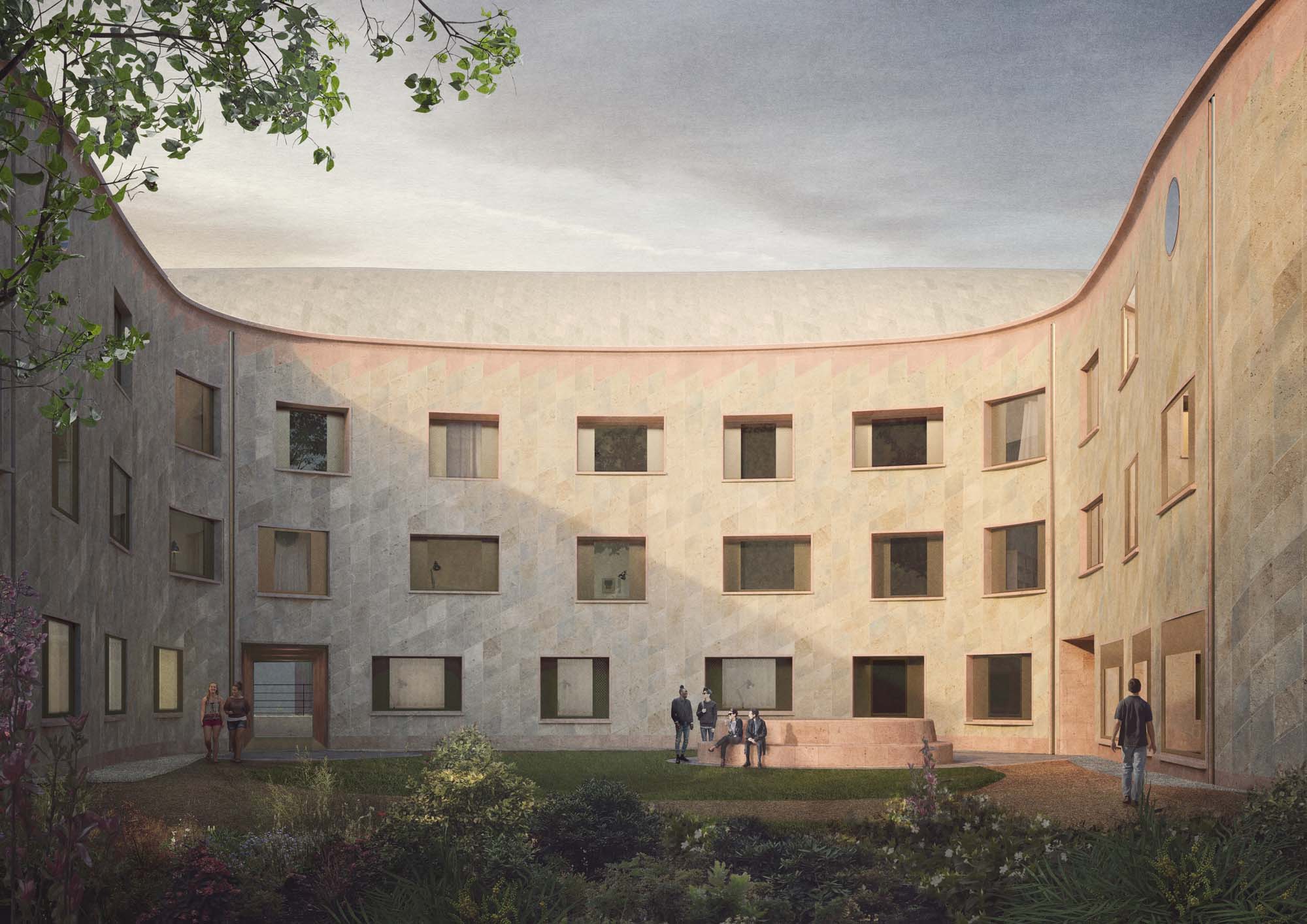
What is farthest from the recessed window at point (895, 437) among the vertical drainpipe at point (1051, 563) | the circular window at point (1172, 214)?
the circular window at point (1172, 214)

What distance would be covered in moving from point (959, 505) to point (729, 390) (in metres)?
7.05

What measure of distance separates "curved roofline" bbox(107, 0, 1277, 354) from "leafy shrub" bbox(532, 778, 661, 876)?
45.5 feet

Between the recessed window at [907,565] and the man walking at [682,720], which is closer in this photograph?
the man walking at [682,720]

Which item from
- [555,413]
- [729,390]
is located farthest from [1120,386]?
[555,413]

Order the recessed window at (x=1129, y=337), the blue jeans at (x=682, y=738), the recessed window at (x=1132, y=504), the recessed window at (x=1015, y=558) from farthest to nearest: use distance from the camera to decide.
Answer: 1. the recessed window at (x=1015, y=558)
2. the blue jeans at (x=682, y=738)
3. the recessed window at (x=1129, y=337)
4. the recessed window at (x=1132, y=504)

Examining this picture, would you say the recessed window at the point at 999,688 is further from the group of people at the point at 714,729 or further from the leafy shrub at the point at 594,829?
the leafy shrub at the point at 594,829

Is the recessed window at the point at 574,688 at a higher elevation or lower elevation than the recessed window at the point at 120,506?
lower

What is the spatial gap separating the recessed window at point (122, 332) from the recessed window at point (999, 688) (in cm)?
2203

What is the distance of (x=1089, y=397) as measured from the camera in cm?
3234

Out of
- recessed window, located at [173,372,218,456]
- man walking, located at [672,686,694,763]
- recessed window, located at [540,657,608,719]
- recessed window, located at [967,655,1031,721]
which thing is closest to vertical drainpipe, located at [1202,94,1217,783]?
man walking, located at [672,686,694,763]

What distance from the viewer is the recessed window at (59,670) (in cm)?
2141

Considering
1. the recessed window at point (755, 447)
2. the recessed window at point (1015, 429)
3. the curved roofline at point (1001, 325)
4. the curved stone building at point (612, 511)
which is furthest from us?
the recessed window at point (755, 447)

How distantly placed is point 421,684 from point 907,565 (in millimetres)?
13653

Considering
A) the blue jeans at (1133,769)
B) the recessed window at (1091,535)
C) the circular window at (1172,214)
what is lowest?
the blue jeans at (1133,769)
